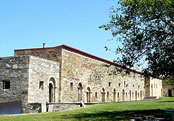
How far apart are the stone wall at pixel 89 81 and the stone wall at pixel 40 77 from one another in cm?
131

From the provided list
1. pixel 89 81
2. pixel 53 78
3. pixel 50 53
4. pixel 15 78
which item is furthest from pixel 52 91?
pixel 89 81

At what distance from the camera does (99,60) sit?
A: 3566cm

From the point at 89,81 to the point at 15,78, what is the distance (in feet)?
38.6

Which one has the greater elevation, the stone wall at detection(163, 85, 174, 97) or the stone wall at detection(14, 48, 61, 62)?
the stone wall at detection(14, 48, 61, 62)

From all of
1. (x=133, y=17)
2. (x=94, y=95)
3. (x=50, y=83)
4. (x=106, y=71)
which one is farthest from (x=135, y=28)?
(x=106, y=71)

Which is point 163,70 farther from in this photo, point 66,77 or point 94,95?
point 94,95

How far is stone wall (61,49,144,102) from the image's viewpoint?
89.0 feet

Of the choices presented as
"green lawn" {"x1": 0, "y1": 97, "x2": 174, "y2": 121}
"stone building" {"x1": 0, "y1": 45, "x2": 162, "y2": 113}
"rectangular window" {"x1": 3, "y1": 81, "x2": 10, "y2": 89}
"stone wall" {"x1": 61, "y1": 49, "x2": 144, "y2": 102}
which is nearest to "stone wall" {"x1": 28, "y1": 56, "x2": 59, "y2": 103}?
"stone building" {"x1": 0, "y1": 45, "x2": 162, "y2": 113}

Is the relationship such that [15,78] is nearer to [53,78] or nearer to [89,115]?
[53,78]

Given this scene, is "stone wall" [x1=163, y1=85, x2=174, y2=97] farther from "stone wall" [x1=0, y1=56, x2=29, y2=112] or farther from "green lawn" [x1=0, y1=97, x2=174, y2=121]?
"stone wall" [x1=0, y1=56, x2=29, y2=112]

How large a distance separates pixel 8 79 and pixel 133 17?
1182 centimetres

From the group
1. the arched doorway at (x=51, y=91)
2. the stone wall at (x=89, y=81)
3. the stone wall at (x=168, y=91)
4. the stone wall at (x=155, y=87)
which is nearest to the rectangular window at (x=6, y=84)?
the arched doorway at (x=51, y=91)

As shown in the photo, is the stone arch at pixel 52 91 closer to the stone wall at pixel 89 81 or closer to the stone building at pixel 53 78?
the stone building at pixel 53 78

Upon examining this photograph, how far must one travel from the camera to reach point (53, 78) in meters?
25.5
